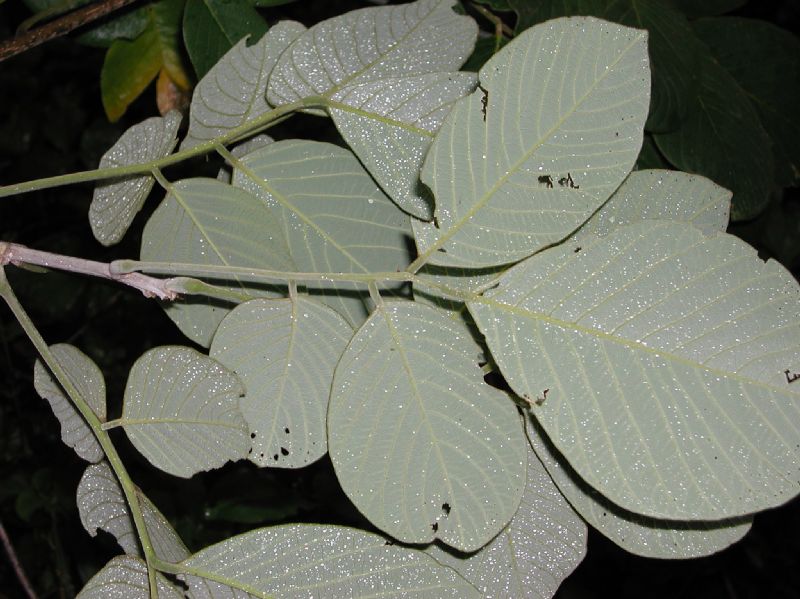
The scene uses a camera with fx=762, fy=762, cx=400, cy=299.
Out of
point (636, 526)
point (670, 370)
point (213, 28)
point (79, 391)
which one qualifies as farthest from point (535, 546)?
point (213, 28)

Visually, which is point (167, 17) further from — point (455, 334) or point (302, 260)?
point (455, 334)

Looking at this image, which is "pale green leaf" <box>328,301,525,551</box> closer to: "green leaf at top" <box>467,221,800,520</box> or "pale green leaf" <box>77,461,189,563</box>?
"green leaf at top" <box>467,221,800,520</box>

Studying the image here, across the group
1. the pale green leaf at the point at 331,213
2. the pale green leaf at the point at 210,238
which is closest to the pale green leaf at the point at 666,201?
the pale green leaf at the point at 331,213

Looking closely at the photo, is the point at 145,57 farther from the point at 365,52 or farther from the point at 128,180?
the point at 365,52

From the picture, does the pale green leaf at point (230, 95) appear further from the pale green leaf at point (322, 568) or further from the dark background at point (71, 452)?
the dark background at point (71, 452)

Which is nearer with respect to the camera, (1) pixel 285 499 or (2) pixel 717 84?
(2) pixel 717 84

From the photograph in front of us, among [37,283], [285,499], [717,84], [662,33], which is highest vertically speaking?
[662,33]

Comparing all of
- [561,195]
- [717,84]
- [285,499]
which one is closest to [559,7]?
[717,84]
